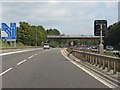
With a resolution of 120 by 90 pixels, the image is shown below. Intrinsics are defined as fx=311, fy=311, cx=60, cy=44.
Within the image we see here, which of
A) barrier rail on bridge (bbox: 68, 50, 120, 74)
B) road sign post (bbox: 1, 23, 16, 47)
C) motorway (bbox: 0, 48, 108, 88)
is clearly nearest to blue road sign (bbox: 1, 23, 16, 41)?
road sign post (bbox: 1, 23, 16, 47)

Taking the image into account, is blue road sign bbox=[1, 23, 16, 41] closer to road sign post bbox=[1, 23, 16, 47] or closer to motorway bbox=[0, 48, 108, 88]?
road sign post bbox=[1, 23, 16, 47]

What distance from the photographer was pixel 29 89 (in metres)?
10.9

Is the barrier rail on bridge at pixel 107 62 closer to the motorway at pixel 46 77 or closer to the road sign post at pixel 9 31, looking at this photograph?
the motorway at pixel 46 77

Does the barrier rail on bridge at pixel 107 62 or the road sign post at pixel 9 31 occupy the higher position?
the road sign post at pixel 9 31

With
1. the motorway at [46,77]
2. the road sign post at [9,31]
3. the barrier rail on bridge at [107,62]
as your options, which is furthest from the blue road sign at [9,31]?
the motorway at [46,77]

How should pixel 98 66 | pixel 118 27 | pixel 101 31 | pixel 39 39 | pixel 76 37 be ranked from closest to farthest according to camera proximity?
pixel 98 66, pixel 101 31, pixel 118 27, pixel 76 37, pixel 39 39

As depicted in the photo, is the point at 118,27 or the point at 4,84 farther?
the point at 118,27

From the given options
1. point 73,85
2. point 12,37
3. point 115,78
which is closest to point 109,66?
point 115,78

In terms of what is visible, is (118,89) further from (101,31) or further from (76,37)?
(76,37)

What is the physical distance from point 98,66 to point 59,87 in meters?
8.96

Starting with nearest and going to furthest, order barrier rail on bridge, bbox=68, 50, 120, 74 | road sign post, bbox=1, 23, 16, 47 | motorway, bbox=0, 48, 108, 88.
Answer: motorway, bbox=0, 48, 108, 88, barrier rail on bridge, bbox=68, 50, 120, 74, road sign post, bbox=1, 23, 16, 47

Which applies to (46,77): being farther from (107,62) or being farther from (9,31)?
(9,31)

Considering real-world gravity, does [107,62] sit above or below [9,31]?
below

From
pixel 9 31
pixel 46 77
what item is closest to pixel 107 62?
pixel 46 77
